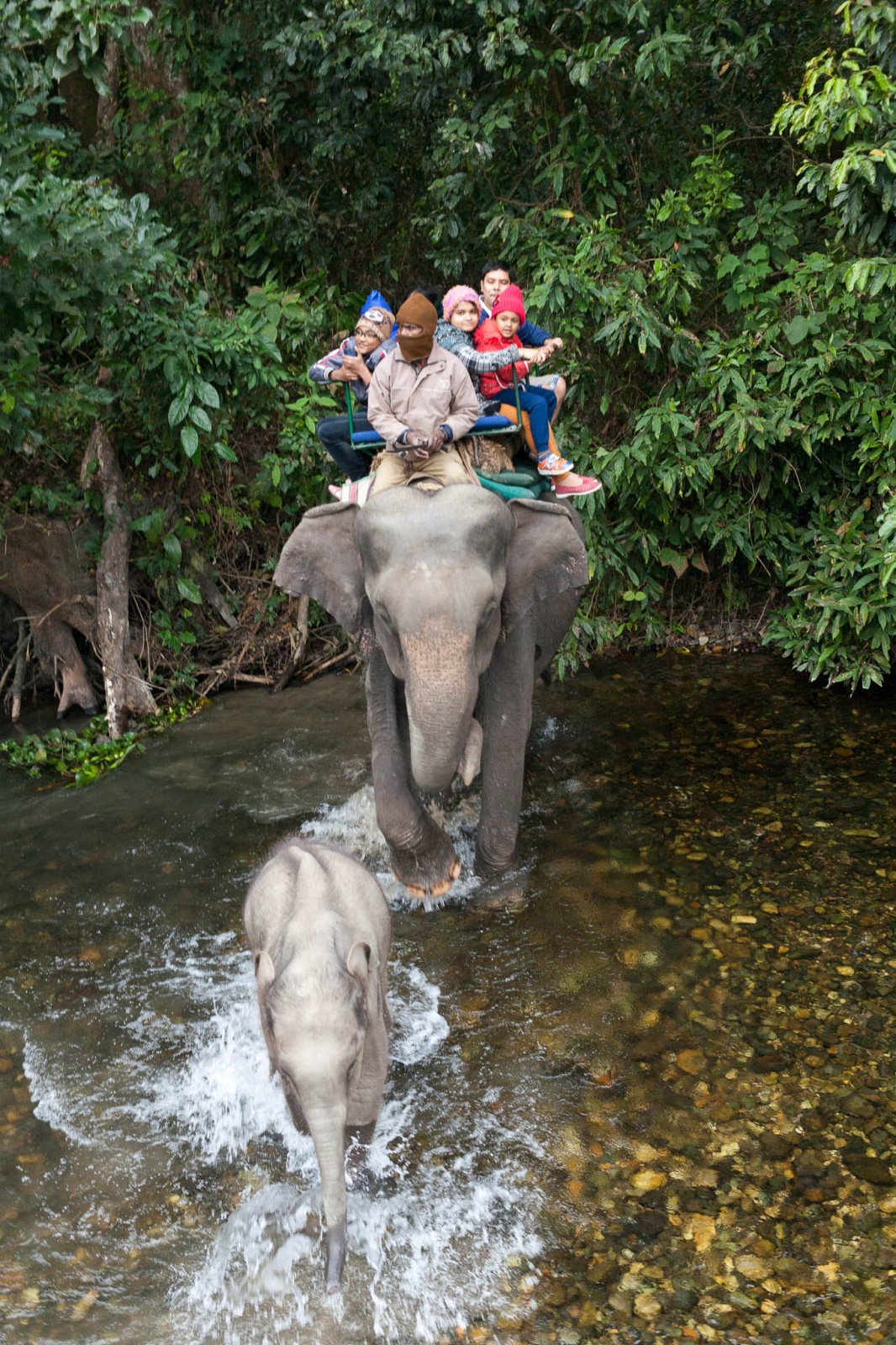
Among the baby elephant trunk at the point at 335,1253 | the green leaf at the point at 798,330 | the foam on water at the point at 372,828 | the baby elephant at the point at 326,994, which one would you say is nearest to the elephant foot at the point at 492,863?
Result: the foam on water at the point at 372,828

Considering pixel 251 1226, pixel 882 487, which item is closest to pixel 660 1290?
pixel 251 1226

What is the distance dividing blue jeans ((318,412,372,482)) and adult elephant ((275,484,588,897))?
3.07 feet

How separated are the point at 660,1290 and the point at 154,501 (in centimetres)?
735

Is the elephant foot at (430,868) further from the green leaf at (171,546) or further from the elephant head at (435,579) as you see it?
the green leaf at (171,546)

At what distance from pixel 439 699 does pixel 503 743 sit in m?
1.27

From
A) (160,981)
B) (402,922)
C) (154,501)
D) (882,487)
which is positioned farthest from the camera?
(154,501)

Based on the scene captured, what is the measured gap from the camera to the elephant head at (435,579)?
178 inches


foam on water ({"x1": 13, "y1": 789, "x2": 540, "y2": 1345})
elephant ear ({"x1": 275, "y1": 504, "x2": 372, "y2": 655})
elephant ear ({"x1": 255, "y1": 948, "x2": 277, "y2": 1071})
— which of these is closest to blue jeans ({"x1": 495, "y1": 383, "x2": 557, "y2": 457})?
elephant ear ({"x1": 275, "y1": 504, "x2": 372, "y2": 655})

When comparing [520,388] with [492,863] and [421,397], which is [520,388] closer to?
[421,397]

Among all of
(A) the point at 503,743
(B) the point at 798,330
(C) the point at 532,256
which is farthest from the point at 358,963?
(C) the point at 532,256

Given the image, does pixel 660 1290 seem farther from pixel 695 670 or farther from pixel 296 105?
pixel 296 105

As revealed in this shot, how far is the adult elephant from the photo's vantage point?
455 centimetres

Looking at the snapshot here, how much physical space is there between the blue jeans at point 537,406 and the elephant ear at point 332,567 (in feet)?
4.15

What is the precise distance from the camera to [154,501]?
9445mm
